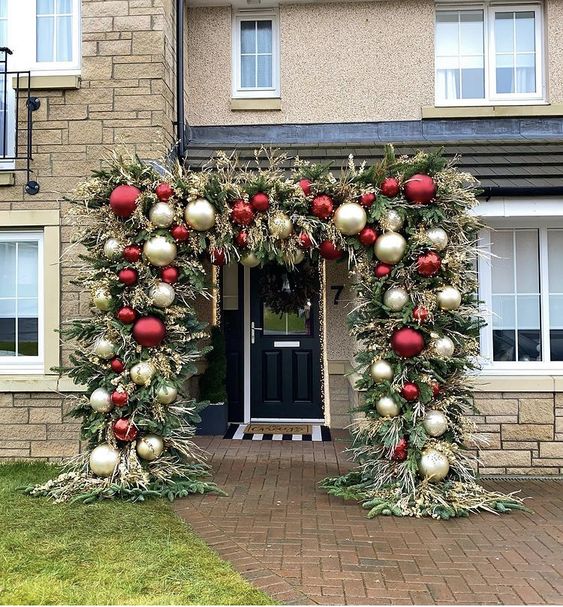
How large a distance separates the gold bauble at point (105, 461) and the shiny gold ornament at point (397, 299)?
2741 mm

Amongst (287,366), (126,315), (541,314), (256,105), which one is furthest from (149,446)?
(256,105)

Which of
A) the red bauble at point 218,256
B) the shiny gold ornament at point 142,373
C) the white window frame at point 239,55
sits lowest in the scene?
the shiny gold ornament at point 142,373

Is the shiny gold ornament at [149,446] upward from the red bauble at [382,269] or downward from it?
downward

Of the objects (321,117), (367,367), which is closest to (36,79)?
(321,117)

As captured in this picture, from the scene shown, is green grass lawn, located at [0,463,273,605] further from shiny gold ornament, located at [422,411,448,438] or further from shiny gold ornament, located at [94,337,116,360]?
shiny gold ornament, located at [422,411,448,438]

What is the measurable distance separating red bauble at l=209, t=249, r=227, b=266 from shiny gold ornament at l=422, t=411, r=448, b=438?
2.26 meters

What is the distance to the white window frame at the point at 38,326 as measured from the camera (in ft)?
21.3

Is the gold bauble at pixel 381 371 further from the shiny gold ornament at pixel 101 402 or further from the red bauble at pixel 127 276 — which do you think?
the shiny gold ornament at pixel 101 402

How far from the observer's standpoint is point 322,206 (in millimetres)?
5047

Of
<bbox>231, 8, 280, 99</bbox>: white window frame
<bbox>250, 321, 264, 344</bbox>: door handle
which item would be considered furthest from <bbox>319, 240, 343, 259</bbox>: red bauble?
<bbox>250, 321, 264, 344</bbox>: door handle

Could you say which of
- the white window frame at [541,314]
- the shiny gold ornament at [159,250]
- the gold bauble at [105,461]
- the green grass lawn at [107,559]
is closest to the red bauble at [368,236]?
the shiny gold ornament at [159,250]

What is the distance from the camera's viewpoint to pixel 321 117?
24.9ft

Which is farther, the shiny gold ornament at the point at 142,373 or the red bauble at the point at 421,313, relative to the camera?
the shiny gold ornament at the point at 142,373

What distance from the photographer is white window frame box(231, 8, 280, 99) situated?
776 centimetres
